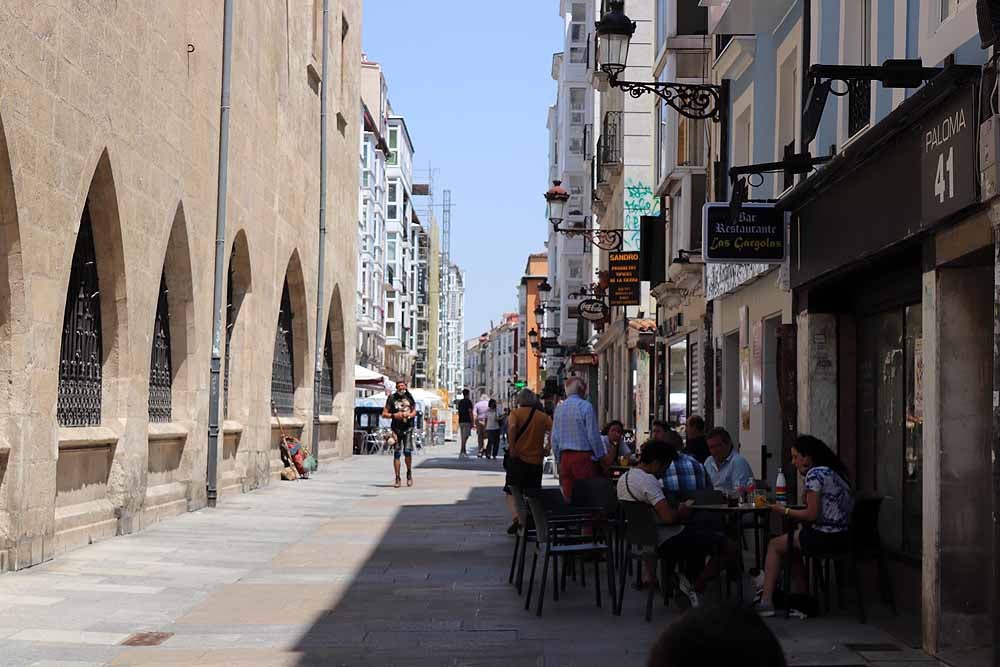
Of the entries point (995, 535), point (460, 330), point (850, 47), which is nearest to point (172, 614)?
point (995, 535)

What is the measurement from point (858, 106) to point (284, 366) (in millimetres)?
19358

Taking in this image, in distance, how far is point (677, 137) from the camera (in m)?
23.2

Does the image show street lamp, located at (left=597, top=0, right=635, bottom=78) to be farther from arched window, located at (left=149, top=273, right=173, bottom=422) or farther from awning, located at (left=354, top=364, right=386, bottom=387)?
awning, located at (left=354, top=364, right=386, bottom=387)

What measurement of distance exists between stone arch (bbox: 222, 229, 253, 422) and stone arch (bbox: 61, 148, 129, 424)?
7.06 metres

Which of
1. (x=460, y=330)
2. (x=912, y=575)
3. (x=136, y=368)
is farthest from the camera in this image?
(x=460, y=330)

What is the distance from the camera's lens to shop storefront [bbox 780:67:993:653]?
8.61 metres

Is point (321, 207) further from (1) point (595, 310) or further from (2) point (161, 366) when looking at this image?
(2) point (161, 366)

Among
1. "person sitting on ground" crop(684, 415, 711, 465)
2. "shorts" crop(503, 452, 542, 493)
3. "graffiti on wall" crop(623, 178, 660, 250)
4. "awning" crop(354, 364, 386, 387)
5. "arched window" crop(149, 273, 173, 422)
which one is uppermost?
"graffiti on wall" crop(623, 178, 660, 250)

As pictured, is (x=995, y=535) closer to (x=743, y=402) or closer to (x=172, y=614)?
(x=172, y=614)

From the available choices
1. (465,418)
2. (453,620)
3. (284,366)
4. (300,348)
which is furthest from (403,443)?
(465,418)

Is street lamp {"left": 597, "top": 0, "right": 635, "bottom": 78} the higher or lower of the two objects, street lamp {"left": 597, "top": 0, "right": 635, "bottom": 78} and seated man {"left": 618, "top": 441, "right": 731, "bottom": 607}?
the higher

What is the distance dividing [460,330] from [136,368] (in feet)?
597

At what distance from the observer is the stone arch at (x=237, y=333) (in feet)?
76.1

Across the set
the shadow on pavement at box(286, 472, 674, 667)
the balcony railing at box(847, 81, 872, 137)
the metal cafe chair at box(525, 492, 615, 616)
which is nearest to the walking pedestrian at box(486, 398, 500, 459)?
the shadow on pavement at box(286, 472, 674, 667)
